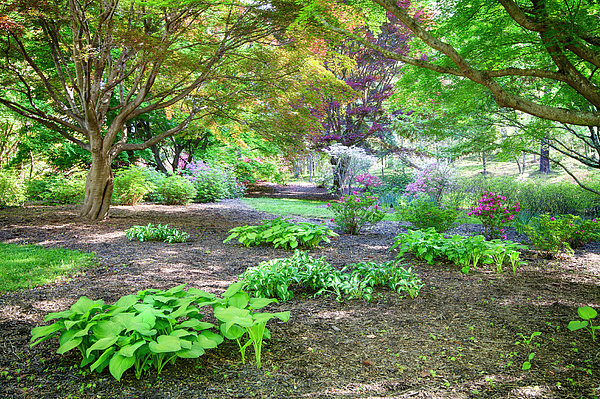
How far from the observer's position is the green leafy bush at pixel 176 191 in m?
10.4

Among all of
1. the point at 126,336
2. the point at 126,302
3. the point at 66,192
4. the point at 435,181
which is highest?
the point at 66,192

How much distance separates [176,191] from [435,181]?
7.62 metres

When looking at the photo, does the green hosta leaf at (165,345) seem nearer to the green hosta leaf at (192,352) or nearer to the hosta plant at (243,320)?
the green hosta leaf at (192,352)

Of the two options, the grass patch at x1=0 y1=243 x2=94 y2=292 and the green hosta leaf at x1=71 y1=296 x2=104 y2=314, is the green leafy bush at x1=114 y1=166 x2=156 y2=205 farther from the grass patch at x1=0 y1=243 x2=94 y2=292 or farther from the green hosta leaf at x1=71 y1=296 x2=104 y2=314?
the green hosta leaf at x1=71 y1=296 x2=104 y2=314

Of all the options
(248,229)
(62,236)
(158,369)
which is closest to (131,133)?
(62,236)

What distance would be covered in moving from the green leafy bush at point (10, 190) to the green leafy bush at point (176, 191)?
10.9ft

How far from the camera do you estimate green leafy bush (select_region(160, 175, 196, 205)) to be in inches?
410

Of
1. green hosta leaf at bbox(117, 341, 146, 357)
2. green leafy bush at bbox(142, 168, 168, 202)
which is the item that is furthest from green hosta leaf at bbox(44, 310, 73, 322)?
green leafy bush at bbox(142, 168, 168, 202)

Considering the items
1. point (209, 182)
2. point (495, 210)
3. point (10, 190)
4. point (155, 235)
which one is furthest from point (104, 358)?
point (209, 182)

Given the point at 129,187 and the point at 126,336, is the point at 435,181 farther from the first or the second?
the point at 126,336

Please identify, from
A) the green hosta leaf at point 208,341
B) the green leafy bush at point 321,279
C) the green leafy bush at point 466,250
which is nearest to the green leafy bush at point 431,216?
the green leafy bush at point 466,250

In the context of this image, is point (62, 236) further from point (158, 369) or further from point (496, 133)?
point (496, 133)

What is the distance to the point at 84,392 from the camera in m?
1.62

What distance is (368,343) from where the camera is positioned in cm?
222
